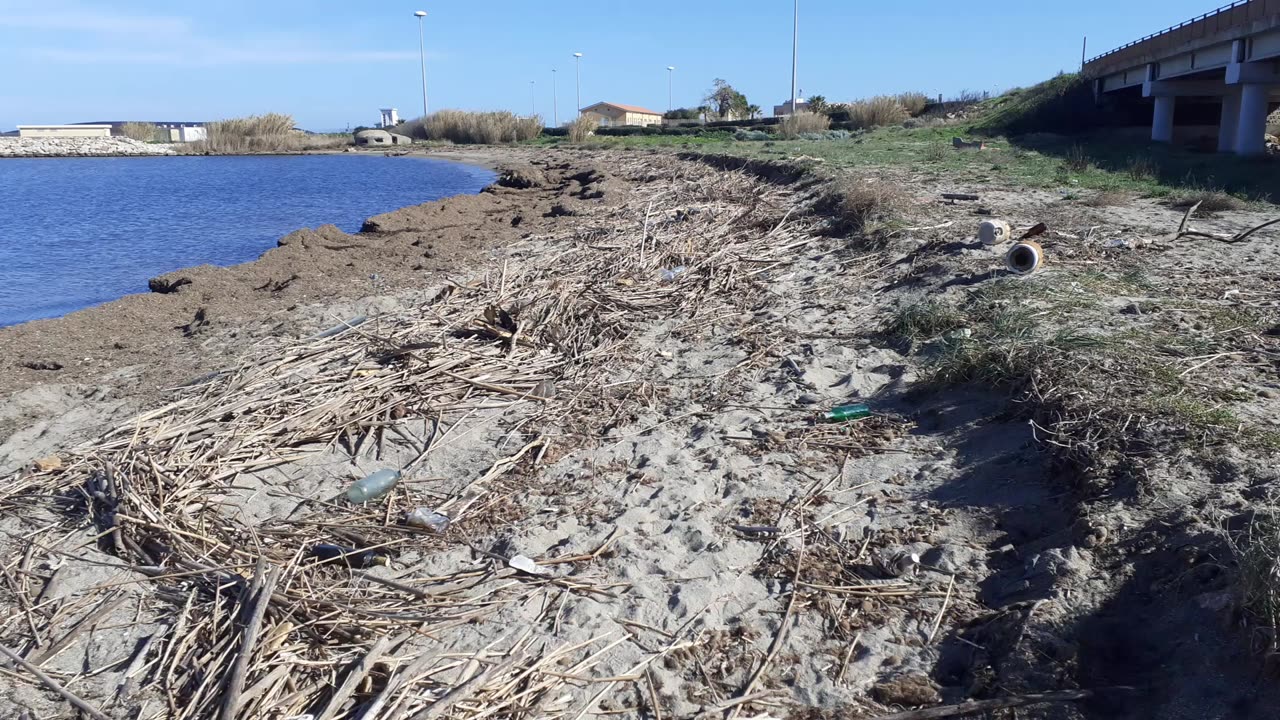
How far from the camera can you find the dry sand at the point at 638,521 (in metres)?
3.37

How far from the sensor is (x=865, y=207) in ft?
34.2

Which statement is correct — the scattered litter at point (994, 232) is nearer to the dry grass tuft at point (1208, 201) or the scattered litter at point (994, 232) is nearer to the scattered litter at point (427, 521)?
the dry grass tuft at point (1208, 201)

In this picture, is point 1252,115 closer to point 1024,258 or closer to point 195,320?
point 1024,258

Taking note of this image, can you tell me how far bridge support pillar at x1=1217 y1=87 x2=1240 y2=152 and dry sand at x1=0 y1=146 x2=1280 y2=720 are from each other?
19.6 metres

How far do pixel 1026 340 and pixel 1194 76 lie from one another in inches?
1049

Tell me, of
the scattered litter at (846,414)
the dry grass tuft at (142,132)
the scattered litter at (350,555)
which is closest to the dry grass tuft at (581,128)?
the dry grass tuft at (142,132)

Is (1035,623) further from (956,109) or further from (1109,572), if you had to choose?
(956,109)

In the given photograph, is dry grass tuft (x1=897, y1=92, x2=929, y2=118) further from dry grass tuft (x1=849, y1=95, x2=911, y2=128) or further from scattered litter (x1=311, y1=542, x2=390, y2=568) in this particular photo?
scattered litter (x1=311, y1=542, x2=390, y2=568)

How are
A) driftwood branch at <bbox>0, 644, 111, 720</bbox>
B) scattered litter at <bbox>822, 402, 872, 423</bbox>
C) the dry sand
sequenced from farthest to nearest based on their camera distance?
scattered litter at <bbox>822, 402, 872, 423</bbox>, the dry sand, driftwood branch at <bbox>0, 644, 111, 720</bbox>

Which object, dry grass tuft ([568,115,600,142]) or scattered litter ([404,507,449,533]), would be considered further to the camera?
dry grass tuft ([568,115,600,142])

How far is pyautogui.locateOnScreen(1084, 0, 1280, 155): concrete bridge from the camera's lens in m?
20.4

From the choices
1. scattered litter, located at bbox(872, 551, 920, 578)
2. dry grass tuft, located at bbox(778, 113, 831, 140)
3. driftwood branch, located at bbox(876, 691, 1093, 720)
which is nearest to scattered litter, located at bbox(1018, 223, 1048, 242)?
scattered litter, located at bbox(872, 551, 920, 578)

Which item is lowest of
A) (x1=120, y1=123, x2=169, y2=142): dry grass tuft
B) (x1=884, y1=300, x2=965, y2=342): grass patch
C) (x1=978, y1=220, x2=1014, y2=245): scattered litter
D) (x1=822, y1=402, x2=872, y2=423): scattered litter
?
(x1=822, y1=402, x2=872, y2=423): scattered litter

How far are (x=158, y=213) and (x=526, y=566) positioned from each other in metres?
23.6
